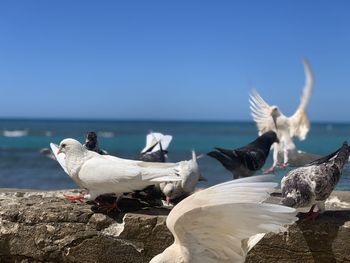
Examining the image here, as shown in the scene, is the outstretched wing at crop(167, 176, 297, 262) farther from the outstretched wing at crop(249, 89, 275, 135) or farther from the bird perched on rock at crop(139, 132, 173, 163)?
the outstretched wing at crop(249, 89, 275, 135)

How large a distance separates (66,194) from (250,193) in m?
2.80

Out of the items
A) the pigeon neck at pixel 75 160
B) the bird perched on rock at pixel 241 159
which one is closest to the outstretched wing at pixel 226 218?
the pigeon neck at pixel 75 160

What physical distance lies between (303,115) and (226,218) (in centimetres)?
637

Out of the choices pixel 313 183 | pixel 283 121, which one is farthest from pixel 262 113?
pixel 313 183

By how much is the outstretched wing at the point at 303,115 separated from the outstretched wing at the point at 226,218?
587cm

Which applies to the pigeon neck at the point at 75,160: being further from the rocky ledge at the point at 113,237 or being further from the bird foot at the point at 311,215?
the bird foot at the point at 311,215

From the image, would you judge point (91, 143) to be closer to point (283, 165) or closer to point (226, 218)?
point (226, 218)

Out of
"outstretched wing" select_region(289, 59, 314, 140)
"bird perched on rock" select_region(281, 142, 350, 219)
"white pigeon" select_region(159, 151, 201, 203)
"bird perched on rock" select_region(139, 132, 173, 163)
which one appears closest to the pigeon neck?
"white pigeon" select_region(159, 151, 201, 203)

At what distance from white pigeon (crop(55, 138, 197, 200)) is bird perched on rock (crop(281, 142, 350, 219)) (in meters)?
0.88

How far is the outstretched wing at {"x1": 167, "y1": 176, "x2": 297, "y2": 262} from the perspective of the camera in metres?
3.02

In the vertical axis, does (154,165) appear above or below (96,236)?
above

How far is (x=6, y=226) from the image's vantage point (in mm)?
4535

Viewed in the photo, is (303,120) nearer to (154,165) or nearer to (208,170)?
(154,165)

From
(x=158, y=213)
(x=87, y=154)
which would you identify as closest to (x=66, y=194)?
(x=87, y=154)
